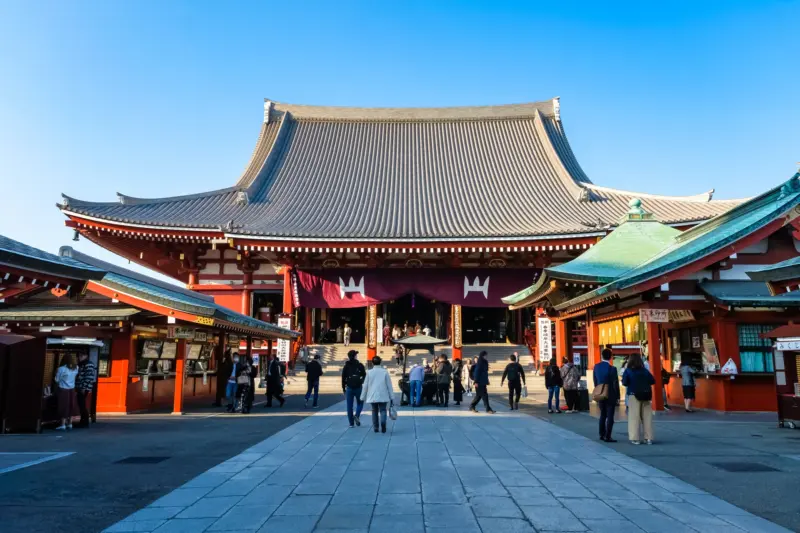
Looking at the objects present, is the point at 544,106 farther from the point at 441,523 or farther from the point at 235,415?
the point at 441,523

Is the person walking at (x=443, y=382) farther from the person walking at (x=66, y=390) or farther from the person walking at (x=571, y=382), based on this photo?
the person walking at (x=66, y=390)

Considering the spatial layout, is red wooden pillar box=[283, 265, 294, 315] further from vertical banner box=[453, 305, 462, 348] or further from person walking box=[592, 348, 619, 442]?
person walking box=[592, 348, 619, 442]

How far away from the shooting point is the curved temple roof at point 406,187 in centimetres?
2550

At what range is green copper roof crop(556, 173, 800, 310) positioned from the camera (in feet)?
43.7

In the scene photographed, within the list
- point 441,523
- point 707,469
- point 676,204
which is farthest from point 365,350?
point 441,523

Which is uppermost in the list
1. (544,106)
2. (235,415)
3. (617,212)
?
(544,106)

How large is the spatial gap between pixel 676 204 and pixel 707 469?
21119 millimetres

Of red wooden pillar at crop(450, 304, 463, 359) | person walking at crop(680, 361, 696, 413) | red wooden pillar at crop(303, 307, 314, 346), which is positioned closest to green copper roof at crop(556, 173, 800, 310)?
person walking at crop(680, 361, 696, 413)

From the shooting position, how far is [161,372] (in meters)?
17.8

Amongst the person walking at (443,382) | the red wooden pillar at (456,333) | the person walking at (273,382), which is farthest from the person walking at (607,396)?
the red wooden pillar at (456,333)

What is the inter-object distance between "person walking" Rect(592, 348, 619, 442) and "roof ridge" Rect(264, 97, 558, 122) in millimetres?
29408

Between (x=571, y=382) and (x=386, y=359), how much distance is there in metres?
13.4

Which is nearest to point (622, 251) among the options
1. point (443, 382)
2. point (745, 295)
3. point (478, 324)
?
point (745, 295)

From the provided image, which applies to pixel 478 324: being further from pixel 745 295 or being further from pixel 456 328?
pixel 745 295
